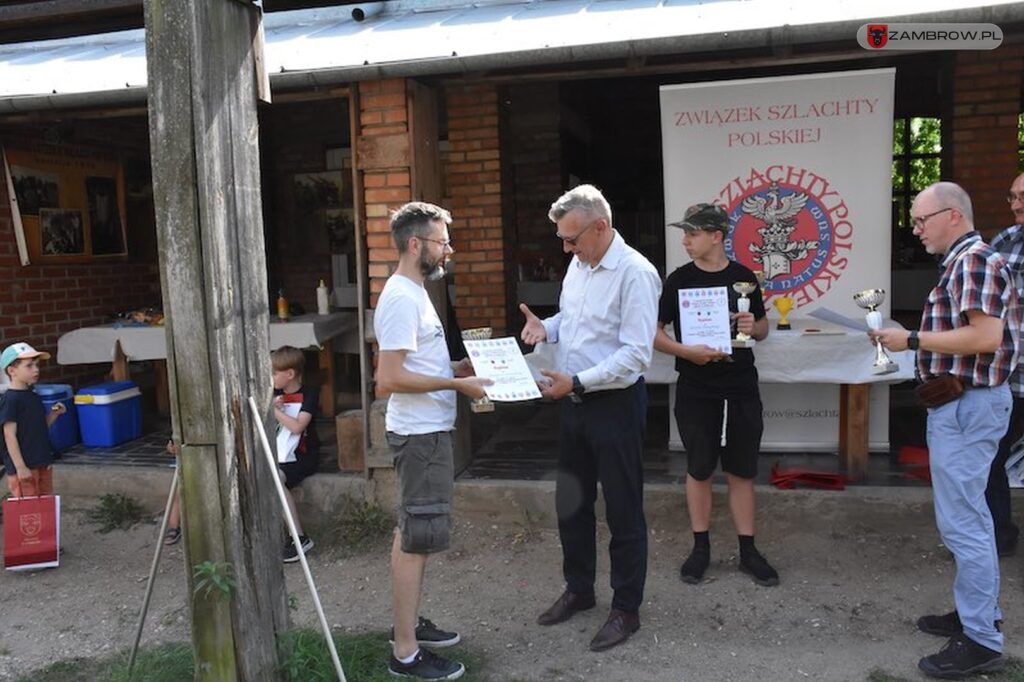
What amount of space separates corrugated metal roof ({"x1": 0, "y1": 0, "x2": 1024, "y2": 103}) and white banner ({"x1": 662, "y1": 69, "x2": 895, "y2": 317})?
490mm

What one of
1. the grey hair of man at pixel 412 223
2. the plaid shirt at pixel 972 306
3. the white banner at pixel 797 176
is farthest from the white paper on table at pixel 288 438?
the plaid shirt at pixel 972 306

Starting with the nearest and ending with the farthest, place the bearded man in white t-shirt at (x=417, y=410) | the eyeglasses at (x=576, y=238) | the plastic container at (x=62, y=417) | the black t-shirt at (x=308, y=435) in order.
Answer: the bearded man in white t-shirt at (x=417, y=410)
the eyeglasses at (x=576, y=238)
the black t-shirt at (x=308, y=435)
the plastic container at (x=62, y=417)

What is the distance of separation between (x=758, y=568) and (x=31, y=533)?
4.13 m

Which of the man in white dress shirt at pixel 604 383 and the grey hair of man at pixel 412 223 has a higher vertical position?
the grey hair of man at pixel 412 223

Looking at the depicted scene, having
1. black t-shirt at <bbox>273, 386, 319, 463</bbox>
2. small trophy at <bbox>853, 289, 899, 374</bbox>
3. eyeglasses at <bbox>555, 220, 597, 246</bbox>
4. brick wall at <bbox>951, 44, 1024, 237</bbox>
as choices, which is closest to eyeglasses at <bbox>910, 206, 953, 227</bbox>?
small trophy at <bbox>853, 289, 899, 374</bbox>

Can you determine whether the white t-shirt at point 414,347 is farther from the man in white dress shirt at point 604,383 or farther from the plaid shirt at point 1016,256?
the plaid shirt at point 1016,256

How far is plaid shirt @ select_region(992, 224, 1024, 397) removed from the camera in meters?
4.13

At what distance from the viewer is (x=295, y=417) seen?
522 cm

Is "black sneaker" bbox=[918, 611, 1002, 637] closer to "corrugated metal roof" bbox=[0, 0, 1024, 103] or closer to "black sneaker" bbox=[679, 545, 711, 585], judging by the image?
"black sneaker" bbox=[679, 545, 711, 585]

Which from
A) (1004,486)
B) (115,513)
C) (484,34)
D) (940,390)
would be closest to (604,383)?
(940,390)

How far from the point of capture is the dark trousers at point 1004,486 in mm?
4230

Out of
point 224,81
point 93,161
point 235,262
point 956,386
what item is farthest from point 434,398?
point 93,161

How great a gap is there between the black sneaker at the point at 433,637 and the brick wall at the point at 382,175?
7.29 ft

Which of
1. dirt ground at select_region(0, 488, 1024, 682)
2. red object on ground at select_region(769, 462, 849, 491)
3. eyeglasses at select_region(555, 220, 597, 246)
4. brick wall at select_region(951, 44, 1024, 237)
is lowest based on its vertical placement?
dirt ground at select_region(0, 488, 1024, 682)
